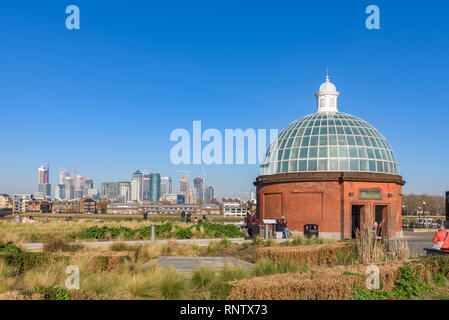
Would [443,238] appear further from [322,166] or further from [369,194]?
[322,166]

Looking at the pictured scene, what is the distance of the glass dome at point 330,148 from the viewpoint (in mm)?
32784

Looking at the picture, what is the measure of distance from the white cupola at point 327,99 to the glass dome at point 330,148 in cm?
211

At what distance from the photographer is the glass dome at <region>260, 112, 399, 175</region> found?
3278 cm

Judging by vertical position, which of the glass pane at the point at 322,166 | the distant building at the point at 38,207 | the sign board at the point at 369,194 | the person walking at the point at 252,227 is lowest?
the distant building at the point at 38,207

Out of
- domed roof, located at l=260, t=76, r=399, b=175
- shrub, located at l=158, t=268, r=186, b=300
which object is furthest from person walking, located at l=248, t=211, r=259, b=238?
shrub, located at l=158, t=268, r=186, b=300

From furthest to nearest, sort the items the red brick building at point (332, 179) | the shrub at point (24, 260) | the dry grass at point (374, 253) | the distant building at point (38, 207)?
1. the distant building at point (38, 207)
2. the red brick building at point (332, 179)
3. the dry grass at point (374, 253)
4. the shrub at point (24, 260)

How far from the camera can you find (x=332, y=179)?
3153 centimetres

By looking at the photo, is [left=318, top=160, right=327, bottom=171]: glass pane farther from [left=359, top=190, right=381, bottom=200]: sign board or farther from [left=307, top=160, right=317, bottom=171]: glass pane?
[left=359, top=190, right=381, bottom=200]: sign board

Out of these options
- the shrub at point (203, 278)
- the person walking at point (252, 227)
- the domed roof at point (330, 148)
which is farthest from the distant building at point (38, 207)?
the shrub at point (203, 278)

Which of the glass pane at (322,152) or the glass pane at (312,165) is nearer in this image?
the glass pane at (312,165)

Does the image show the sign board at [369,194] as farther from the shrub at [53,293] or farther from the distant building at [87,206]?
the distant building at [87,206]

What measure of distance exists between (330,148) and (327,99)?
7989mm
